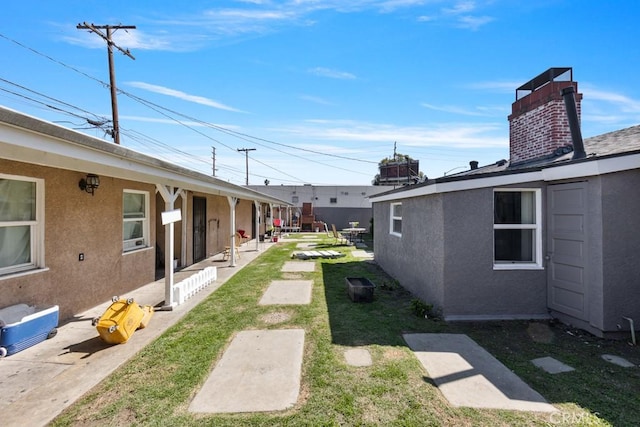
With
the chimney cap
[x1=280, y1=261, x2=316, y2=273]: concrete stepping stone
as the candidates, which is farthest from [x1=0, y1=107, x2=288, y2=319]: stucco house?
the chimney cap

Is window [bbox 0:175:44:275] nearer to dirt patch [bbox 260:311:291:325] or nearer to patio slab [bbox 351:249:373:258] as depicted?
dirt patch [bbox 260:311:291:325]

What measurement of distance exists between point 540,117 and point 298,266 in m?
8.18

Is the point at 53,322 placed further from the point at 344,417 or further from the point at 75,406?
the point at 344,417

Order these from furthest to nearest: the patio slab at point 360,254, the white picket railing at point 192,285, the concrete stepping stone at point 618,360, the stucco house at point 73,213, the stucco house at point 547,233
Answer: the patio slab at point 360,254
the white picket railing at point 192,285
the stucco house at point 547,233
the concrete stepping stone at point 618,360
the stucco house at point 73,213

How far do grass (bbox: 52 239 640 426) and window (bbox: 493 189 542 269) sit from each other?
3.91ft

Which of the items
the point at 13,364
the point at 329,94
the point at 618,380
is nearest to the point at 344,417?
the point at 618,380

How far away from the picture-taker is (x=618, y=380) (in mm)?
3527

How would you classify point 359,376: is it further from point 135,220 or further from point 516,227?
point 135,220

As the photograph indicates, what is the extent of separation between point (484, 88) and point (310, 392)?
14.5m

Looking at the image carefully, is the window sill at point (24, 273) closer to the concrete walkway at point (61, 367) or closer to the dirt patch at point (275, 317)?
the concrete walkway at point (61, 367)

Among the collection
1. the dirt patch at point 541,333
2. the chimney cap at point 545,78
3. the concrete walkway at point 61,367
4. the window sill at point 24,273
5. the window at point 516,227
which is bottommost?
the dirt patch at point 541,333

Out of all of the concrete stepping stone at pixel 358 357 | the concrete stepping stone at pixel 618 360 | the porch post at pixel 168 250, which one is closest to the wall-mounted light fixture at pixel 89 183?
the porch post at pixel 168 250

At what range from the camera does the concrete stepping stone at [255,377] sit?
10.0ft

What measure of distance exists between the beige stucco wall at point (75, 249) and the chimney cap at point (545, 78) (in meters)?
9.84
